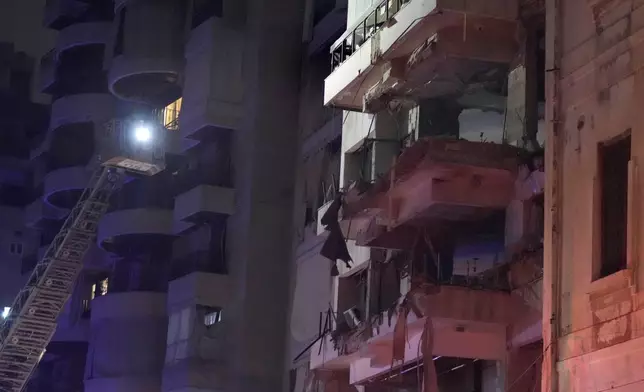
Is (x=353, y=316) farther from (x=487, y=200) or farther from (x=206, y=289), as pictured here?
(x=206, y=289)

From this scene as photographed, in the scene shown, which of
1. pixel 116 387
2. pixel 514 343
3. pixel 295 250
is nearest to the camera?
pixel 514 343

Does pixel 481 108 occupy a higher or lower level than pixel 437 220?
higher

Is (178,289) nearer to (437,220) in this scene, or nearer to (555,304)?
(437,220)

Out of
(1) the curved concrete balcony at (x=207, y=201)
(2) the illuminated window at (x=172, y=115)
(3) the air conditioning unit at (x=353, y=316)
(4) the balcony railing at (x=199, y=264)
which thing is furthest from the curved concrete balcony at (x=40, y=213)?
(3) the air conditioning unit at (x=353, y=316)

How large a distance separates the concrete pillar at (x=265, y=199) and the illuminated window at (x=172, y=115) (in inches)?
189

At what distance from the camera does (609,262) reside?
16.1 metres

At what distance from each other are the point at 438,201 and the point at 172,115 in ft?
→ 77.3

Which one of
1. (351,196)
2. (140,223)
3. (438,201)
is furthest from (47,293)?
(438,201)

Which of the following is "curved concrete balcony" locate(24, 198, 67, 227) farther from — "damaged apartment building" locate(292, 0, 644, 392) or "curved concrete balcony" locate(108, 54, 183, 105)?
"damaged apartment building" locate(292, 0, 644, 392)

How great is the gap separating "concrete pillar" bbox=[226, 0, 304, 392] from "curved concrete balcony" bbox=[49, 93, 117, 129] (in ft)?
29.7

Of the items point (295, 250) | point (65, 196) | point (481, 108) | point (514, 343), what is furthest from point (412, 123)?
point (65, 196)

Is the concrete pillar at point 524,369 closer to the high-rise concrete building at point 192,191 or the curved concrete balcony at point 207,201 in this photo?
the high-rise concrete building at point 192,191

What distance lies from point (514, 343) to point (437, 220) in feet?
12.0

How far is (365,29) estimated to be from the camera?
26.1 meters
